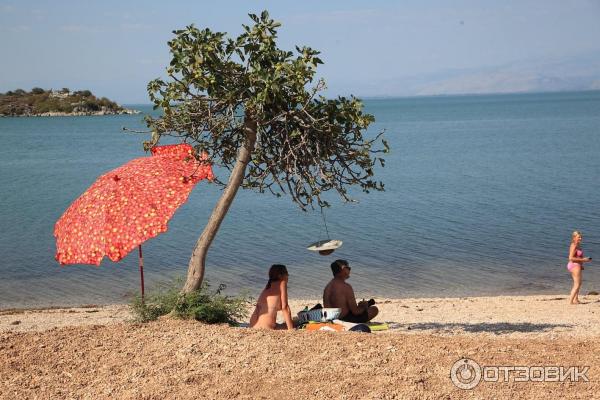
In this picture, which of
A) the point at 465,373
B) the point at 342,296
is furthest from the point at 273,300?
the point at 465,373

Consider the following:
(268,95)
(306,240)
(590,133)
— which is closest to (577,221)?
(306,240)

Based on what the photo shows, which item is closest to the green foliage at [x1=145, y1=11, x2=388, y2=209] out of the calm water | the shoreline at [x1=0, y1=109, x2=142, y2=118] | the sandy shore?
the sandy shore

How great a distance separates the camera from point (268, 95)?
32.0 feet

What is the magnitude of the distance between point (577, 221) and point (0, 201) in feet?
82.1

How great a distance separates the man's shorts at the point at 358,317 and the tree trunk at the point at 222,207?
1.99 m

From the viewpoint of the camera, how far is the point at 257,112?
32.5 feet

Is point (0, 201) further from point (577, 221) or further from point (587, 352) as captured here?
point (587, 352)

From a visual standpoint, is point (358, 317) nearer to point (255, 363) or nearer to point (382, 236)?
point (255, 363)

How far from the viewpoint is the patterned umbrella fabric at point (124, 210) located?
373 inches

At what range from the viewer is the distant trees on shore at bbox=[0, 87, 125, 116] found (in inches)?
7338

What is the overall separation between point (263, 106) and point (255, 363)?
356 centimetres

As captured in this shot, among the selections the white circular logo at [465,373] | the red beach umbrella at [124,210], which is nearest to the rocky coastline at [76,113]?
the red beach umbrella at [124,210]

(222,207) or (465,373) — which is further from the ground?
(222,207)

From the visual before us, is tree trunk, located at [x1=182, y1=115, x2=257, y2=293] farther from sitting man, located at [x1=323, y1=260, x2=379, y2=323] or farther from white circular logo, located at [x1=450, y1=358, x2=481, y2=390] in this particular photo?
white circular logo, located at [x1=450, y1=358, x2=481, y2=390]
